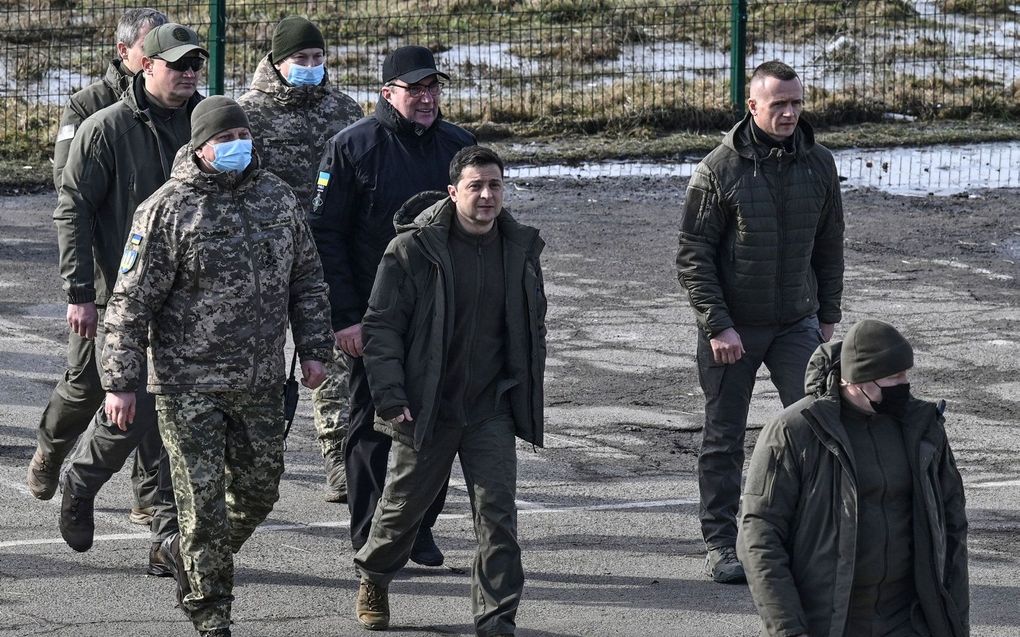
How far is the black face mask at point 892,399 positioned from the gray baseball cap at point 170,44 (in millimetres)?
3240

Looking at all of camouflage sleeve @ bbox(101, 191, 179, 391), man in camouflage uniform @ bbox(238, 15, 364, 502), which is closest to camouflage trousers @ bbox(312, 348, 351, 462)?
man in camouflage uniform @ bbox(238, 15, 364, 502)

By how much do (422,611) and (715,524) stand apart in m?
1.32

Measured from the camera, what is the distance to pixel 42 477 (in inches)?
298

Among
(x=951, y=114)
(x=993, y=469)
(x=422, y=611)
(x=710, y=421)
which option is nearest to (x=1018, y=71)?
(x=951, y=114)

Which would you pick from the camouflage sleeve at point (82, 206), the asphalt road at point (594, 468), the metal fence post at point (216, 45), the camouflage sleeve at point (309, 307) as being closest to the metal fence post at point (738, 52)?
the asphalt road at point (594, 468)

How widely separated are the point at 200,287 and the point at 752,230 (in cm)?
232

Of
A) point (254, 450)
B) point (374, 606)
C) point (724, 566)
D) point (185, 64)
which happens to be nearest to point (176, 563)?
point (254, 450)

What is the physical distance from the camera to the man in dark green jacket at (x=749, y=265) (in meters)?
7.08

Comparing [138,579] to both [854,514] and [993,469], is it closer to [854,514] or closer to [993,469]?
[854,514]

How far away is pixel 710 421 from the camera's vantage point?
24.0ft

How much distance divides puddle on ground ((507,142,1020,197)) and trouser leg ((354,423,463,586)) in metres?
9.12

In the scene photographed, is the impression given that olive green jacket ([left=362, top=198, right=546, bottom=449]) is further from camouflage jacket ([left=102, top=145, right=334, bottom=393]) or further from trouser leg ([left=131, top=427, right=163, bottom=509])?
trouser leg ([left=131, top=427, right=163, bottom=509])

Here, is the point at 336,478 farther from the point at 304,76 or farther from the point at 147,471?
the point at 304,76

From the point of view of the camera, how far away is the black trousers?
23.0 feet
